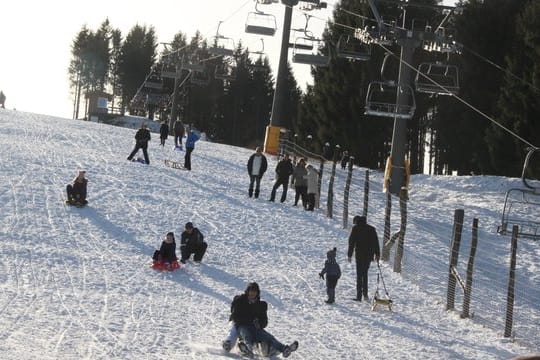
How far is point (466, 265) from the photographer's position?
24.4 meters

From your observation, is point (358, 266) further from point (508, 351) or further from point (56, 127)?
point (56, 127)

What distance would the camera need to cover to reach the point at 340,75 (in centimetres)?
6238

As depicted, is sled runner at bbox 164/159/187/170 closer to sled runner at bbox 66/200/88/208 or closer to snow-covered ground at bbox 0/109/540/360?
snow-covered ground at bbox 0/109/540/360

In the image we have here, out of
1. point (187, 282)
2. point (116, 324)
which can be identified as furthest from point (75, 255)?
point (116, 324)

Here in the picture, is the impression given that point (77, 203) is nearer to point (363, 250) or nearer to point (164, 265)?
point (164, 265)

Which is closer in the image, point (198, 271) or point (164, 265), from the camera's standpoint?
point (164, 265)

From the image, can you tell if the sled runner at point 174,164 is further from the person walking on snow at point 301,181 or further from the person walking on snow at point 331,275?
the person walking on snow at point 331,275

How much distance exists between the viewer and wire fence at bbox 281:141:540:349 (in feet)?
62.2

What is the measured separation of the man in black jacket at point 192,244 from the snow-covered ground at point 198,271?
346 millimetres

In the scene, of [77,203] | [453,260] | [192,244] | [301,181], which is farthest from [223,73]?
[453,260]

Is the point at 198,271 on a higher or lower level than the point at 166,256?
lower

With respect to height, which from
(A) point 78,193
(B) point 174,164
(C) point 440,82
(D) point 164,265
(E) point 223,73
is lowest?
(D) point 164,265

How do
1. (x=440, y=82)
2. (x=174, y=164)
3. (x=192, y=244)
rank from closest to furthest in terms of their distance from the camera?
(x=192, y=244), (x=440, y=82), (x=174, y=164)

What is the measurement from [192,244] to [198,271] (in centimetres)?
83
